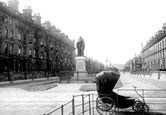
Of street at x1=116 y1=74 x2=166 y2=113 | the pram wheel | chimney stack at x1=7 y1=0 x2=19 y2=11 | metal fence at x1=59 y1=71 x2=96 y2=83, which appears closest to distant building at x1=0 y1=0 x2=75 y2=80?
chimney stack at x1=7 y1=0 x2=19 y2=11

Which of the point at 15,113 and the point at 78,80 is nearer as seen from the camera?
the point at 15,113

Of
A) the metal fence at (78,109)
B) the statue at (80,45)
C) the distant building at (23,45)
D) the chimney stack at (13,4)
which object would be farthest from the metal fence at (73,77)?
the chimney stack at (13,4)

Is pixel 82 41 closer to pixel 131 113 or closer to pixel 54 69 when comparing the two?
pixel 131 113

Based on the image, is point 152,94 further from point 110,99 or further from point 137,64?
point 137,64

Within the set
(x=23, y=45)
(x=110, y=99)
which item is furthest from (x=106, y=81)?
(x=23, y=45)

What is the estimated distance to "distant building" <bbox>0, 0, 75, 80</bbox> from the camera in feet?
124

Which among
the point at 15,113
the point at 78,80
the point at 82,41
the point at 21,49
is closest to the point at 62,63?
the point at 21,49

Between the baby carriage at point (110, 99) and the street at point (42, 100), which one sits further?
the street at point (42, 100)

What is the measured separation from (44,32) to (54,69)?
13.9 m

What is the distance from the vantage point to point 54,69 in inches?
2504

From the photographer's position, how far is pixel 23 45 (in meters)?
44.9

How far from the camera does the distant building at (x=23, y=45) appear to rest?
3778 cm

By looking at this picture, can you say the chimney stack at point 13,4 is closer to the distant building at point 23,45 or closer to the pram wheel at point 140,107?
the distant building at point 23,45

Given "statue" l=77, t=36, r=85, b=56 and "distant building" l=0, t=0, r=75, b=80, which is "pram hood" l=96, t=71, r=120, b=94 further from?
"distant building" l=0, t=0, r=75, b=80
